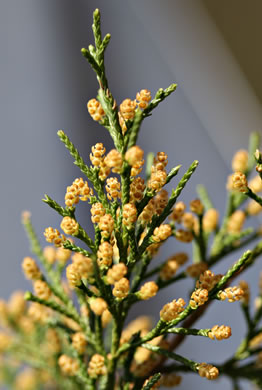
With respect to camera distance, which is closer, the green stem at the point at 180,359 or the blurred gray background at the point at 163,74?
the green stem at the point at 180,359

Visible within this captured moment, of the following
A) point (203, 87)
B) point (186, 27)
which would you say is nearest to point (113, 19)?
point (186, 27)

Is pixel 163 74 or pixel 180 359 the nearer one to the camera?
pixel 180 359

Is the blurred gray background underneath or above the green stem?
above

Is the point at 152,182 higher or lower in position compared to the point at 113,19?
lower

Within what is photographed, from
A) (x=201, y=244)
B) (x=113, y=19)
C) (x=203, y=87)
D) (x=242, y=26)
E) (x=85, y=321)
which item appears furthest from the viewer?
(x=113, y=19)

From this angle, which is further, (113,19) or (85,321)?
(113,19)

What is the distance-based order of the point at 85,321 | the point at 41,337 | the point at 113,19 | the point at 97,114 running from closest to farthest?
the point at 97,114
the point at 85,321
the point at 41,337
the point at 113,19

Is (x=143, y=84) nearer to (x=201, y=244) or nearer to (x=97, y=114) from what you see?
(x=201, y=244)

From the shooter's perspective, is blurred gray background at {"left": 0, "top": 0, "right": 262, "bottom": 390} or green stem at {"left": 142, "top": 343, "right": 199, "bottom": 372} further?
blurred gray background at {"left": 0, "top": 0, "right": 262, "bottom": 390}

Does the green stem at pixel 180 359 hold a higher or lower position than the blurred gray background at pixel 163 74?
lower

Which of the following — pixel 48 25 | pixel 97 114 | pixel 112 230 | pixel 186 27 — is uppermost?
pixel 48 25
